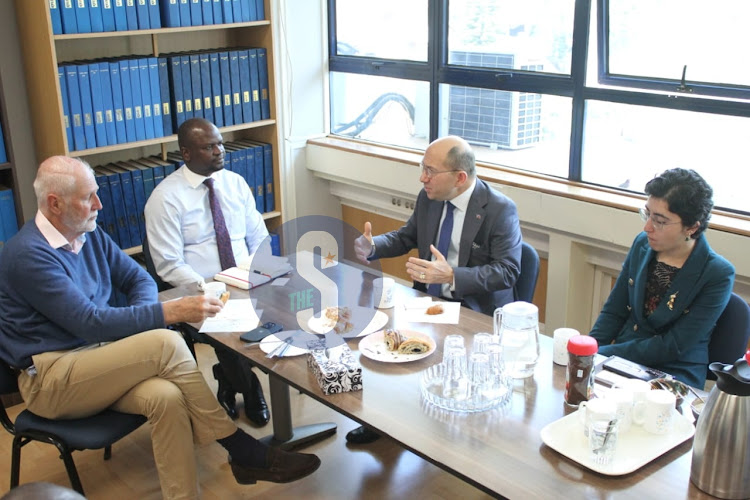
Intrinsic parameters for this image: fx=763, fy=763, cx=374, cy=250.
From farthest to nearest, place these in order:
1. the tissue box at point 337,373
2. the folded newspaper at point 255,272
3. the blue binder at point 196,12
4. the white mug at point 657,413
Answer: the blue binder at point 196,12
the folded newspaper at point 255,272
the tissue box at point 337,373
the white mug at point 657,413

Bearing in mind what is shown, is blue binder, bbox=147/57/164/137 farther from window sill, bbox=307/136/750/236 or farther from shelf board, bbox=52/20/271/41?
window sill, bbox=307/136/750/236

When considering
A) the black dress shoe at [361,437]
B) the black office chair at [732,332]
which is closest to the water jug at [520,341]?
the black office chair at [732,332]

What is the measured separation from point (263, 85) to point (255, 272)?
1.76 metres

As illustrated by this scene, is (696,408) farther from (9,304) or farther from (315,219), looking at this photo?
(315,219)

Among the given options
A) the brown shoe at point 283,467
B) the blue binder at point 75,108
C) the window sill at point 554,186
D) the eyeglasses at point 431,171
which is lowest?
the brown shoe at point 283,467

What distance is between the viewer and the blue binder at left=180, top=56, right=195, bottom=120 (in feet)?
13.7

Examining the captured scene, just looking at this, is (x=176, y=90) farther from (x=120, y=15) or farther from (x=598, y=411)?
(x=598, y=411)

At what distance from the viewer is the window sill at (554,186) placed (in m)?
3.24

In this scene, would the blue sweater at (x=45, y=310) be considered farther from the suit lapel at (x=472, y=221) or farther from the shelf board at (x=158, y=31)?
the shelf board at (x=158, y=31)

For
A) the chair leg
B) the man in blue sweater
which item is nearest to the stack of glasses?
the man in blue sweater

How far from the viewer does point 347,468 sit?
310 cm

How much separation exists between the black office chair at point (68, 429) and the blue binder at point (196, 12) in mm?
2251

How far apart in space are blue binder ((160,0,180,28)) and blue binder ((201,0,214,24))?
160mm

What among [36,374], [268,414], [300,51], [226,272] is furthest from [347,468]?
[300,51]
